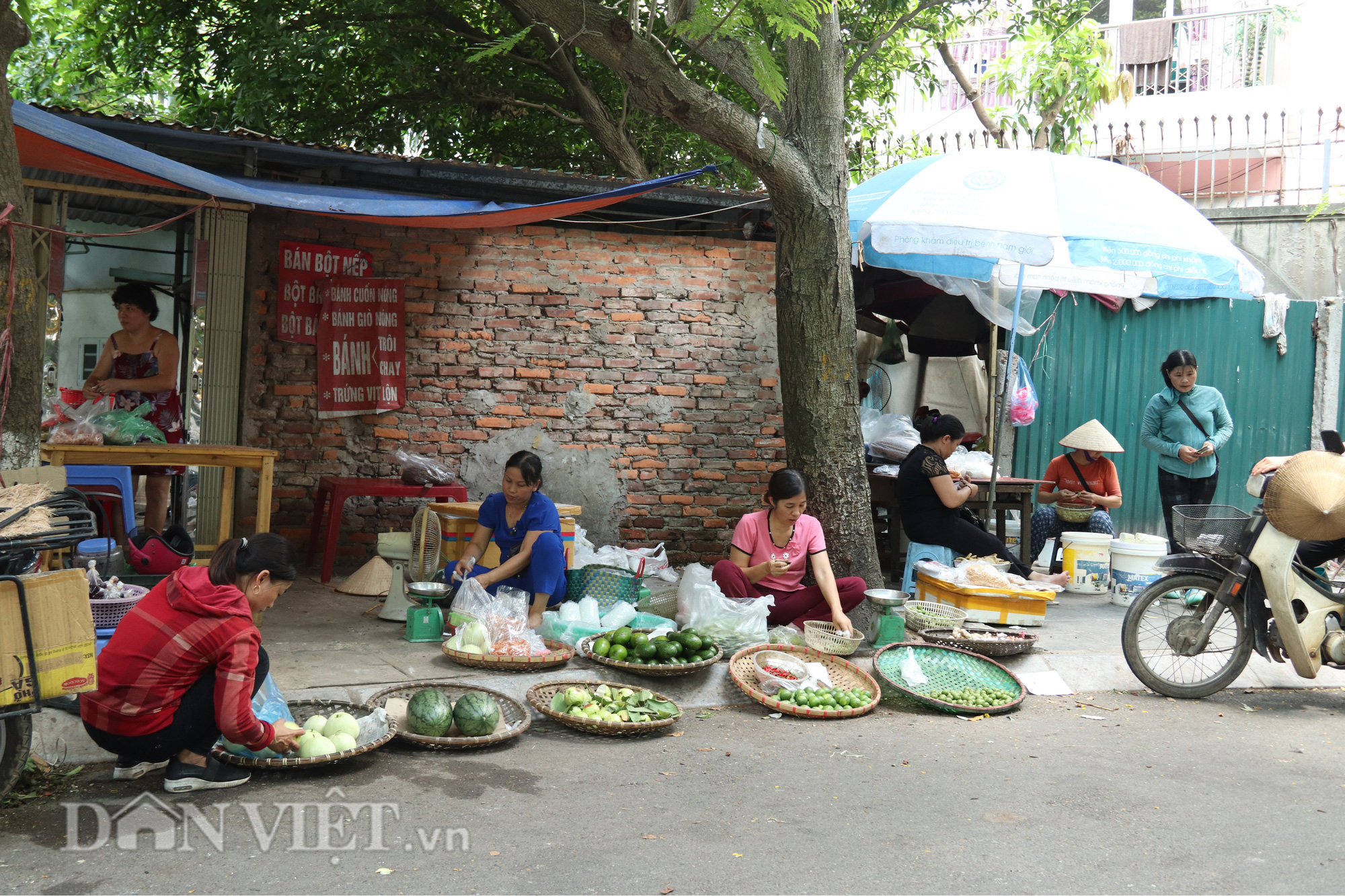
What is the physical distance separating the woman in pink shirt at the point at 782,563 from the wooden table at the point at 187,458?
2603 millimetres

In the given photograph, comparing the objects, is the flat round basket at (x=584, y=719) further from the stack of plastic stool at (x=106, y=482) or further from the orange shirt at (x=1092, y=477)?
the orange shirt at (x=1092, y=477)

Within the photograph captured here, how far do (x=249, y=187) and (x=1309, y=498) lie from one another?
5.68 metres

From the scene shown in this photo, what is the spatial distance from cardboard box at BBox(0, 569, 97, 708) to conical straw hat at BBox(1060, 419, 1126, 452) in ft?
22.5

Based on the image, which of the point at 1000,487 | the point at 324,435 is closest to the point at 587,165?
the point at 324,435

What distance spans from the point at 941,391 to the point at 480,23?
6456 mm

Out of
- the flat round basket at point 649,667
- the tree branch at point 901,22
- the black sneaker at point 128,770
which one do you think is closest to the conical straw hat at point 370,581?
the flat round basket at point 649,667

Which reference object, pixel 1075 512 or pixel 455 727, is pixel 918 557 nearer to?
pixel 1075 512

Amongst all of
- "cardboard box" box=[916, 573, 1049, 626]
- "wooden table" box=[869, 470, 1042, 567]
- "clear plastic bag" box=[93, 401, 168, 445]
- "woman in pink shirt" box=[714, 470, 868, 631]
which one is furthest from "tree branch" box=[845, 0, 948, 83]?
"clear plastic bag" box=[93, 401, 168, 445]

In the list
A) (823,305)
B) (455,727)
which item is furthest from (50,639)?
(823,305)

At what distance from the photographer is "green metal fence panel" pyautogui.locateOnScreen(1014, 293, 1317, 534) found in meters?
9.84

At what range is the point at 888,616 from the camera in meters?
5.65

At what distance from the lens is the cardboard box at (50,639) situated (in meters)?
2.93

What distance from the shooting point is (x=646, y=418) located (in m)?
7.86

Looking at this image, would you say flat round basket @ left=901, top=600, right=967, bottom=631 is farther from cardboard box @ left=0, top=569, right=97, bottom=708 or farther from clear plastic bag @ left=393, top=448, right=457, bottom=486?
cardboard box @ left=0, top=569, right=97, bottom=708
